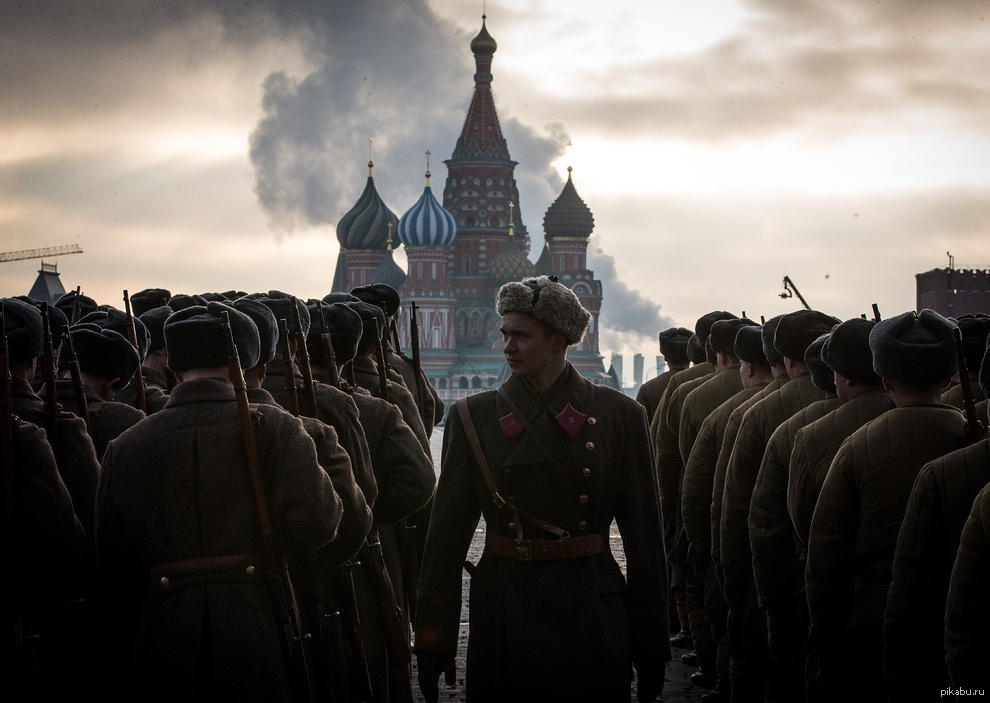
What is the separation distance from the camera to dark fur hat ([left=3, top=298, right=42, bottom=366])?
14.8 feet

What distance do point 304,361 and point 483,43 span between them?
271 feet

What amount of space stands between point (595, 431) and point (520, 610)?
22.0 inches

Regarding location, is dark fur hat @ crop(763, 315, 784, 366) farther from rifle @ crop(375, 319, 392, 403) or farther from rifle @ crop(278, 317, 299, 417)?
rifle @ crop(278, 317, 299, 417)

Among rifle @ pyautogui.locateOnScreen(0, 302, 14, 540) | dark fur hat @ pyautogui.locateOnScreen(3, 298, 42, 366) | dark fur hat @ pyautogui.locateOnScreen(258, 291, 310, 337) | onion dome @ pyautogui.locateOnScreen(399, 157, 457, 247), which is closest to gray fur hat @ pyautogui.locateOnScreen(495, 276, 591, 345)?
dark fur hat @ pyautogui.locateOnScreen(258, 291, 310, 337)

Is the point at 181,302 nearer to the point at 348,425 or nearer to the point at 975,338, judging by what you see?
the point at 348,425

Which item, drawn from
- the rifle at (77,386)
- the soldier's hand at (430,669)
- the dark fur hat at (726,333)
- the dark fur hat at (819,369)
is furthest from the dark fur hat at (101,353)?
the dark fur hat at (726,333)

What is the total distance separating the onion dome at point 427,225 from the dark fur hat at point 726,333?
232 ft

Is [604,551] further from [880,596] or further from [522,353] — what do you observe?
[880,596]

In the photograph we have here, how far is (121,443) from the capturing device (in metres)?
3.85

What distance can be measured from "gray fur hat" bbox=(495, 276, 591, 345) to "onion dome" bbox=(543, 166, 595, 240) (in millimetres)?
76322

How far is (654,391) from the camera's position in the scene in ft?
30.8

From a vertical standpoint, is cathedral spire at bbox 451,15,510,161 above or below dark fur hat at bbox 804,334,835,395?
above

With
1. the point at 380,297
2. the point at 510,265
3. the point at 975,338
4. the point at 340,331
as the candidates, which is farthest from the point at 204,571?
the point at 510,265

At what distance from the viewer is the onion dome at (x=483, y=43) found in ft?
278
